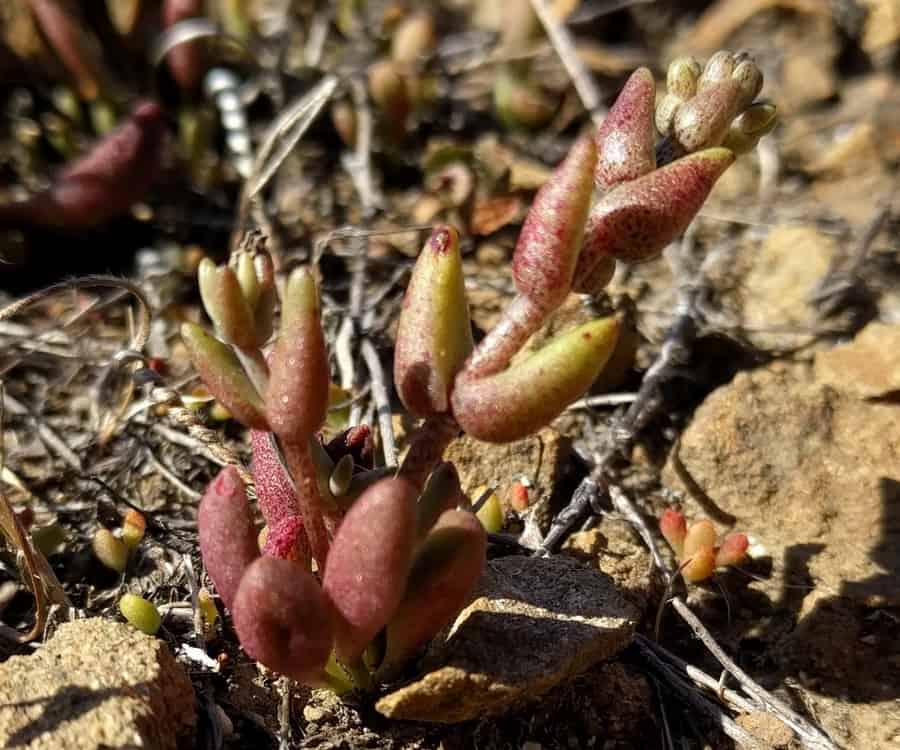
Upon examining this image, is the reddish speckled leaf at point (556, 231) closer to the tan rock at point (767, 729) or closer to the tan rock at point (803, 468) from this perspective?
the tan rock at point (767, 729)

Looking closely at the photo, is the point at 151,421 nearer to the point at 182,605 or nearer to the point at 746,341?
the point at 182,605

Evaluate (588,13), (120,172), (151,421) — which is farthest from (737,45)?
(151,421)

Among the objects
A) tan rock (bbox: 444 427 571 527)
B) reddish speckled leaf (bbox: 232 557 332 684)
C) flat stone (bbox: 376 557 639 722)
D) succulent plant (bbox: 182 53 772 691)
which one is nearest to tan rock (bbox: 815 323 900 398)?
tan rock (bbox: 444 427 571 527)

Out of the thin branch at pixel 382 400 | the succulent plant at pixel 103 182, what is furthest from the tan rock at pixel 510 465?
the succulent plant at pixel 103 182

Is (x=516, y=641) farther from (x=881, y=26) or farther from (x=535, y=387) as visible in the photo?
(x=881, y=26)

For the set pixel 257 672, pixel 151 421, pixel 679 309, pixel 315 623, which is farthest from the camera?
pixel 679 309

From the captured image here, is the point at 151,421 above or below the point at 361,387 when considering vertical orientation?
above
